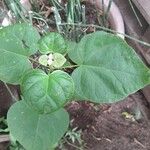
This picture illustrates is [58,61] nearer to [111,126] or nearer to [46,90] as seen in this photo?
[46,90]

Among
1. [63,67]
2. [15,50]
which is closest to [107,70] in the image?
[63,67]

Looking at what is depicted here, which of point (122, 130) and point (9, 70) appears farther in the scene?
point (122, 130)

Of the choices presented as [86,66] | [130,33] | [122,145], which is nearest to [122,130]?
[122,145]

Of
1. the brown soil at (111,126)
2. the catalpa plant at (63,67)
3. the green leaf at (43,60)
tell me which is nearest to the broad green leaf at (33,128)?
the catalpa plant at (63,67)

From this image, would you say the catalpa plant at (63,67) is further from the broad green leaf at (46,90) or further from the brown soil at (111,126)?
the brown soil at (111,126)

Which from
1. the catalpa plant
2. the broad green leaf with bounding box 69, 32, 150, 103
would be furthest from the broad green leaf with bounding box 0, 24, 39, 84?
the broad green leaf with bounding box 69, 32, 150, 103

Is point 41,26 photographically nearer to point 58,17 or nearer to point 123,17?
point 58,17
